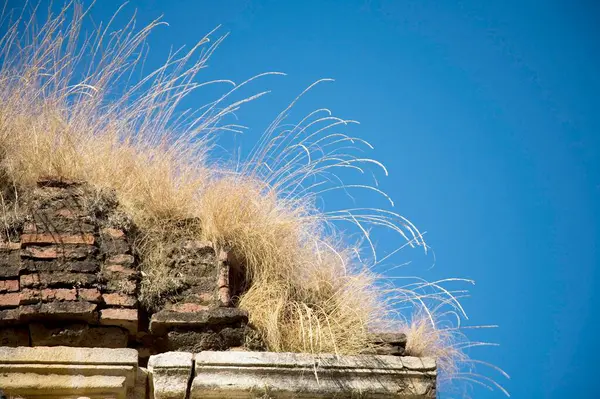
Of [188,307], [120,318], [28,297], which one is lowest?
[28,297]

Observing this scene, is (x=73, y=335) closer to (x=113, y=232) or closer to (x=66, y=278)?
(x=66, y=278)

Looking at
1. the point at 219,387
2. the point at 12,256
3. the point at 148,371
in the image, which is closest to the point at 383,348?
the point at 219,387

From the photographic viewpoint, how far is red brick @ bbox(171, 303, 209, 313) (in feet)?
16.1

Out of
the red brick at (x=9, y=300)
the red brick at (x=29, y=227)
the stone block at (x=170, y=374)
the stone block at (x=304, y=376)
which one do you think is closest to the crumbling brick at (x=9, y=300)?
the red brick at (x=9, y=300)

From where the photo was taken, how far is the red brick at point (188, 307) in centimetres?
491

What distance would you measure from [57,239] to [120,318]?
540mm

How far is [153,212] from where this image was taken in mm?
5234

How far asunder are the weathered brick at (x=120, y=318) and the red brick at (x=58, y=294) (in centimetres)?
17

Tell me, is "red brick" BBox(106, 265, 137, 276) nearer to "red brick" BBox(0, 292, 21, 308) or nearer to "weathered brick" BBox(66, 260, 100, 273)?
"weathered brick" BBox(66, 260, 100, 273)

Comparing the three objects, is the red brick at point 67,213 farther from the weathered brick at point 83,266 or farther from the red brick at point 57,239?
the weathered brick at point 83,266

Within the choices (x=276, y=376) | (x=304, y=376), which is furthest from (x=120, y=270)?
(x=304, y=376)

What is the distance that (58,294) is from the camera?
468 centimetres

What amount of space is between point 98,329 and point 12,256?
59 centimetres

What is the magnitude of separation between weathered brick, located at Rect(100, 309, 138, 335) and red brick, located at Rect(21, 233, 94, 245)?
41 cm
